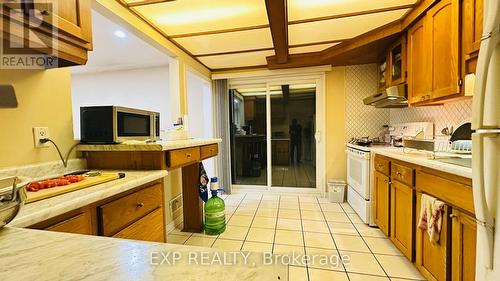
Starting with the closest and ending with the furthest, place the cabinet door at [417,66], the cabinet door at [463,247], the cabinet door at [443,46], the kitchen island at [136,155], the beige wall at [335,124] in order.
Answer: the cabinet door at [463,247], the kitchen island at [136,155], the cabinet door at [443,46], the cabinet door at [417,66], the beige wall at [335,124]

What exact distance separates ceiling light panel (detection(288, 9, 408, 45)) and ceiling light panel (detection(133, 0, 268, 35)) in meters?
0.49

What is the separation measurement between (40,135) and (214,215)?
5.23 feet

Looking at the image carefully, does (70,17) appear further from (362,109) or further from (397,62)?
(362,109)

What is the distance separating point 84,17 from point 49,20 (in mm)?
241

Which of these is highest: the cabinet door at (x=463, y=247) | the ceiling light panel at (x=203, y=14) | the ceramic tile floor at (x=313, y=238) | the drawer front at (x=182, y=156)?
the ceiling light panel at (x=203, y=14)

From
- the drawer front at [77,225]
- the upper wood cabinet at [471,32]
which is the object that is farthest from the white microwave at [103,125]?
the upper wood cabinet at [471,32]

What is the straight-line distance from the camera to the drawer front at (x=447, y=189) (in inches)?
42.6

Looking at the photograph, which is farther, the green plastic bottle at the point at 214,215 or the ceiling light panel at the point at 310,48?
the ceiling light panel at the point at 310,48

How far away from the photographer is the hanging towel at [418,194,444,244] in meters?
1.29

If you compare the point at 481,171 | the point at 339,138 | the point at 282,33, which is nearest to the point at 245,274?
the point at 481,171

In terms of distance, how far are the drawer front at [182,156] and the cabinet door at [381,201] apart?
5.96 ft

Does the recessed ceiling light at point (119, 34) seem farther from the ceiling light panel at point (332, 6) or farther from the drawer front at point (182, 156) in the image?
the ceiling light panel at point (332, 6)

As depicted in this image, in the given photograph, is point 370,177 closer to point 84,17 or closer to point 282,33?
point 282,33

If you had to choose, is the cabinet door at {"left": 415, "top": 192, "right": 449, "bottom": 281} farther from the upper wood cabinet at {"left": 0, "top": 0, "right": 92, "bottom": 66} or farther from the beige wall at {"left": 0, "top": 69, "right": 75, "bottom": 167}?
the beige wall at {"left": 0, "top": 69, "right": 75, "bottom": 167}
